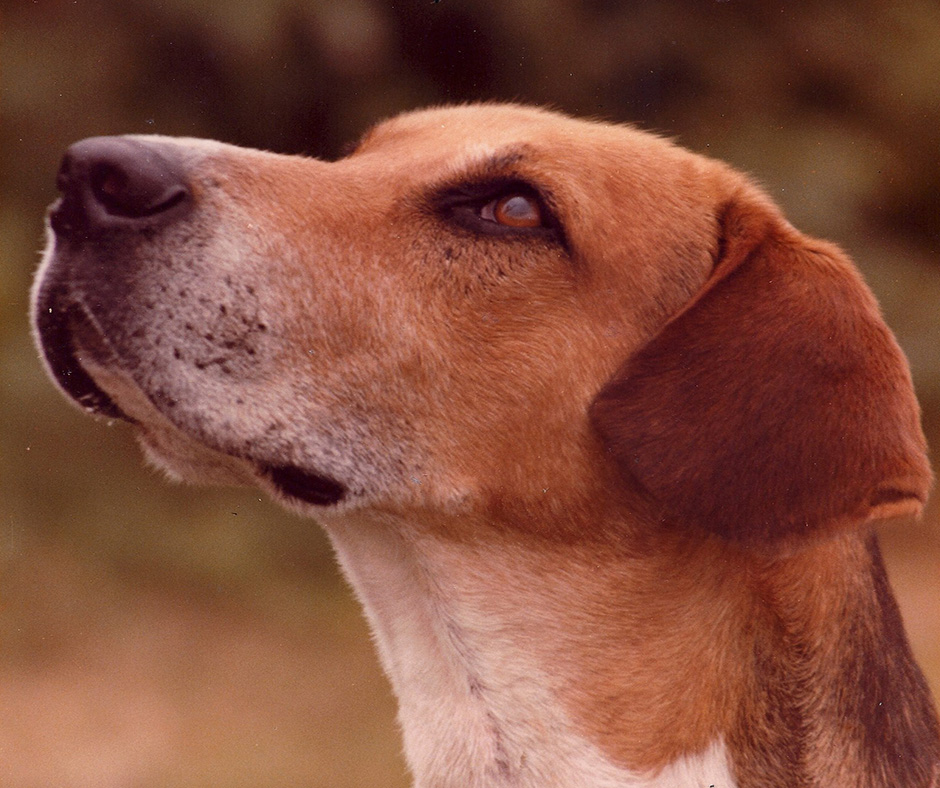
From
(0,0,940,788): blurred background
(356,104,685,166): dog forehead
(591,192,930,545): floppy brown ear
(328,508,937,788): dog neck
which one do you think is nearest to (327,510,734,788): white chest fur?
(328,508,937,788): dog neck

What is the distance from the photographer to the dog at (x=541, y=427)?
3271 millimetres

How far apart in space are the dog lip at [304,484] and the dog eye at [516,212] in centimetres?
83

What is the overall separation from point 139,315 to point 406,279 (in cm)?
70

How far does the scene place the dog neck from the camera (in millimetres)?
3443

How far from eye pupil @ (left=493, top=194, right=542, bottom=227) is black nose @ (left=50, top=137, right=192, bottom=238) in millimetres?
867

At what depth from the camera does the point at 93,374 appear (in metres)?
3.34

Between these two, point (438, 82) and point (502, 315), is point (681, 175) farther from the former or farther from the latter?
point (438, 82)

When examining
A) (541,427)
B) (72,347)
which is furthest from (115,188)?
(541,427)

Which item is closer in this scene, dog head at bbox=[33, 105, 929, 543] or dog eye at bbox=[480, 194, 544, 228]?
dog head at bbox=[33, 105, 929, 543]

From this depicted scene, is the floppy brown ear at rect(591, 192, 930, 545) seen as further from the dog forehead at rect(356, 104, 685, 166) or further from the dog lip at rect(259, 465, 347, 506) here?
the dog lip at rect(259, 465, 347, 506)

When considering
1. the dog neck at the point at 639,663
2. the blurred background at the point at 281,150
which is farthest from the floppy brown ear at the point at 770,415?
the blurred background at the point at 281,150

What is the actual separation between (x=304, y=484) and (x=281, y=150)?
437cm

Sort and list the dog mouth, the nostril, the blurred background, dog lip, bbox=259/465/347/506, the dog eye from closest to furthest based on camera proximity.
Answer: the nostril, the dog mouth, dog lip, bbox=259/465/347/506, the dog eye, the blurred background

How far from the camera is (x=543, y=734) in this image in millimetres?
3500
